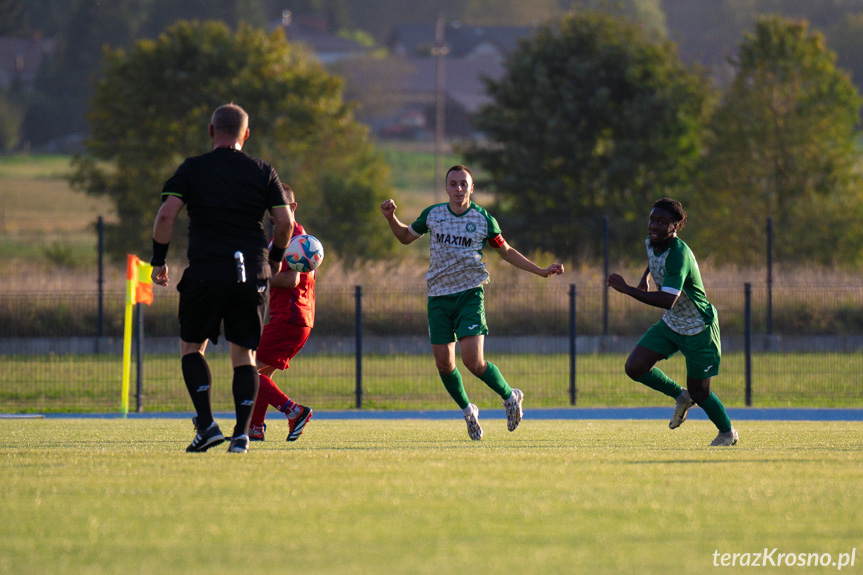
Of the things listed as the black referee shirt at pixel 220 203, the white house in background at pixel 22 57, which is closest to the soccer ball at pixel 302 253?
the black referee shirt at pixel 220 203

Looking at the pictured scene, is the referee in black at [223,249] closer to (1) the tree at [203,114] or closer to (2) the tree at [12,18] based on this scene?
(1) the tree at [203,114]

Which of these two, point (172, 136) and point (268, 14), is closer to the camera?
point (172, 136)

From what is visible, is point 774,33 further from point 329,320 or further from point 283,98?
point 329,320

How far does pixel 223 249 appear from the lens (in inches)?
260

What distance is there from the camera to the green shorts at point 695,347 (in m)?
8.14

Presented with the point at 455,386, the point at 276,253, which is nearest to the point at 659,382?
the point at 455,386

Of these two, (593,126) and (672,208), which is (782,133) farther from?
(672,208)

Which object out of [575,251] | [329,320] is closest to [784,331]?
[575,251]

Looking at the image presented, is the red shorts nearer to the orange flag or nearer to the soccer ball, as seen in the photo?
the soccer ball

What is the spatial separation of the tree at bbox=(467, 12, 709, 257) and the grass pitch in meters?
23.3

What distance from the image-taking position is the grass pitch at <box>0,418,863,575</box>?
390 centimetres

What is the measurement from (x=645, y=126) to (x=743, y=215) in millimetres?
4287

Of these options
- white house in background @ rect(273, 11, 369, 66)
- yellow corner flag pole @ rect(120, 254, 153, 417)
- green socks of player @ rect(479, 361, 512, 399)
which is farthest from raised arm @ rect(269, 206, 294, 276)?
white house in background @ rect(273, 11, 369, 66)

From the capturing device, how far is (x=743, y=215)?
27.4 meters
